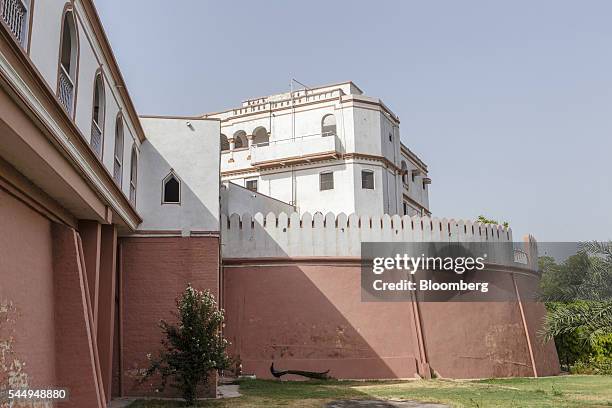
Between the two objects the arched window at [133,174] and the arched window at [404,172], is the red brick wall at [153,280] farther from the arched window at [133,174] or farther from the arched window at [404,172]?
the arched window at [404,172]

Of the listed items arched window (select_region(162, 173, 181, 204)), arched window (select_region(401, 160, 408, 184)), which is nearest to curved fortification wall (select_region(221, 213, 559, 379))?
arched window (select_region(162, 173, 181, 204))

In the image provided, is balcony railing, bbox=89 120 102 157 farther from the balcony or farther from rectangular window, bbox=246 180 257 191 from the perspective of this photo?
rectangular window, bbox=246 180 257 191

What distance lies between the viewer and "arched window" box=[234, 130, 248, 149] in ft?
94.4

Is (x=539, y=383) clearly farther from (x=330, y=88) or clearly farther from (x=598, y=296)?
(x=330, y=88)

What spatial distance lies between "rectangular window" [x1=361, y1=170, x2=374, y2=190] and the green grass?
10.8m

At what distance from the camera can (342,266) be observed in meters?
16.6

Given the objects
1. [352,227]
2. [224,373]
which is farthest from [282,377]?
[352,227]

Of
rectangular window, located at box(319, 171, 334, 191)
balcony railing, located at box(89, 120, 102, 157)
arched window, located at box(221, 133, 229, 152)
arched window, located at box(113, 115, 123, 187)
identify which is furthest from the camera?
arched window, located at box(221, 133, 229, 152)

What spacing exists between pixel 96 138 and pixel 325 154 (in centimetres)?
1595

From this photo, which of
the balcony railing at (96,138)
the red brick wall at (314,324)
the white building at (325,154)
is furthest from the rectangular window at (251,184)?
the balcony railing at (96,138)

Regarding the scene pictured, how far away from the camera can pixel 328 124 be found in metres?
26.4

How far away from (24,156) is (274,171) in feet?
65.1

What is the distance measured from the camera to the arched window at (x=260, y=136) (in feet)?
92.3

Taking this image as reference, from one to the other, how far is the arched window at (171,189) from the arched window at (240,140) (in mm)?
15211
